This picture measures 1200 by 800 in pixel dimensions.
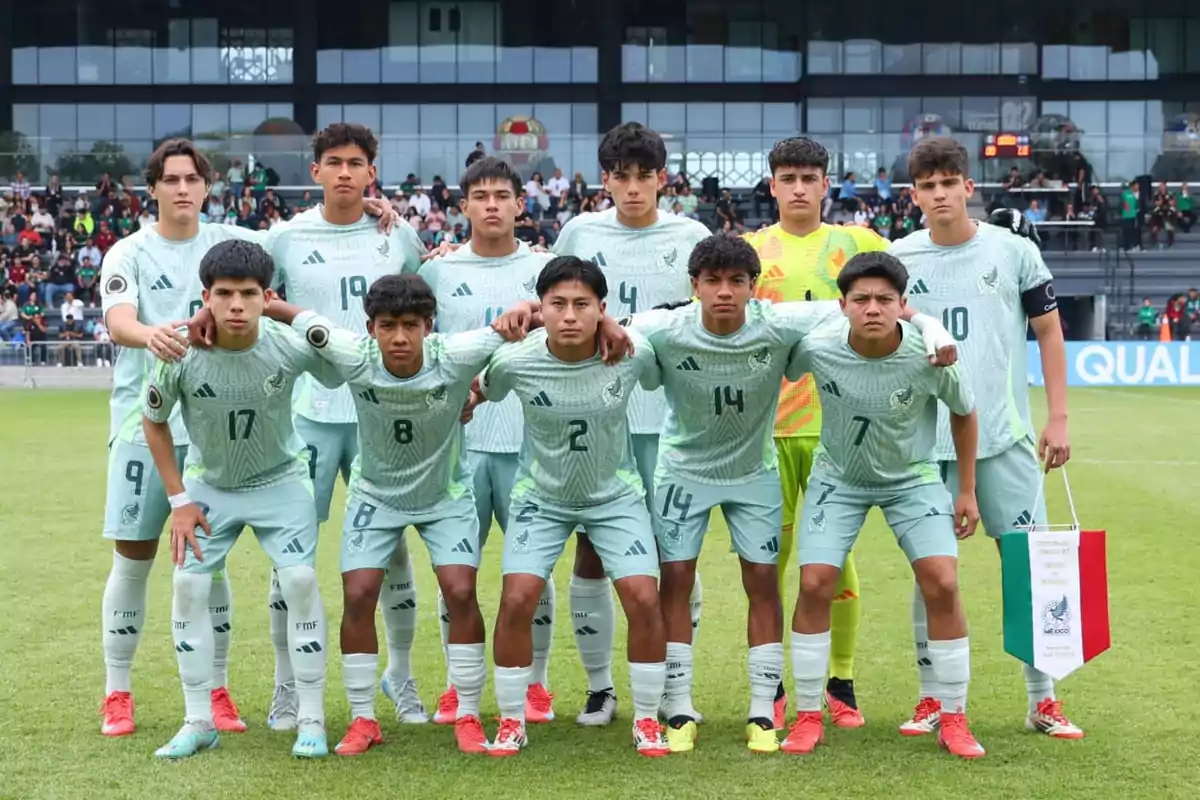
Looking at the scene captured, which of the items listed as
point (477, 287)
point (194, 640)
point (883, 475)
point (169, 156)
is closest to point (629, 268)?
point (477, 287)

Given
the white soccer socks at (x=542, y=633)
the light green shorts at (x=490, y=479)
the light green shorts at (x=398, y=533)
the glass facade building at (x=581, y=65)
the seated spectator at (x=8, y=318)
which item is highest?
the glass facade building at (x=581, y=65)

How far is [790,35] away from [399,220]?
39.2 meters

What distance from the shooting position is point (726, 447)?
5641mm

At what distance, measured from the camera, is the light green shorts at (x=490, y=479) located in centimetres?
607

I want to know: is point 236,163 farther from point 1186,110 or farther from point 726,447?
point 726,447

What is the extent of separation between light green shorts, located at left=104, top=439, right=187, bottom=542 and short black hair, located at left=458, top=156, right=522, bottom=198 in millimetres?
1608

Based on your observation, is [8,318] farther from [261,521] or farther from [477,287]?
[261,521]

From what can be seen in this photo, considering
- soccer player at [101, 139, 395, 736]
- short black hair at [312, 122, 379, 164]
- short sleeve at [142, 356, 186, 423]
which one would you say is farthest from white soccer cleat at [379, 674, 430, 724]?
short black hair at [312, 122, 379, 164]

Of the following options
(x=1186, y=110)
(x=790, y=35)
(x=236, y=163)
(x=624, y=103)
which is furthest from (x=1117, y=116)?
(x=236, y=163)

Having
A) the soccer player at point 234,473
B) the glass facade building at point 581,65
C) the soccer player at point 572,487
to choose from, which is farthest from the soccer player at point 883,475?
the glass facade building at point 581,65

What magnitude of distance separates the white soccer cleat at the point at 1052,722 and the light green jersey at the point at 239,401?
290 centimetres

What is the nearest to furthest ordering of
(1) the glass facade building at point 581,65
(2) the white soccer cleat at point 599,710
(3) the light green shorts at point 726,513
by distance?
(3) the light green shorts at point 726,513, (2) the white soccer cleat at point 599,710, (1) the glass facade building at point 581,65

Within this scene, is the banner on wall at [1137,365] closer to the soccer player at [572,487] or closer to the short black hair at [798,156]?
the short black hair at [798,156]

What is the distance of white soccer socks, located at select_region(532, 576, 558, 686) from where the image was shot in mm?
5973
